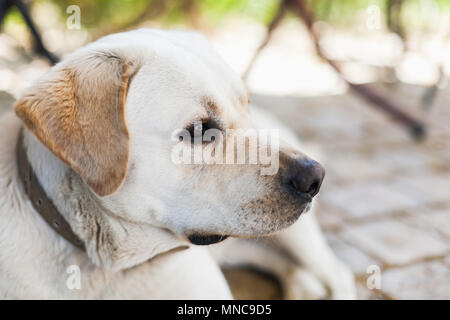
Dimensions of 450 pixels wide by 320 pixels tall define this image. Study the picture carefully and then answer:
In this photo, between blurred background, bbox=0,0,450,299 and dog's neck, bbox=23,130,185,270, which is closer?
dog's neck, bbox=23,130,185,270

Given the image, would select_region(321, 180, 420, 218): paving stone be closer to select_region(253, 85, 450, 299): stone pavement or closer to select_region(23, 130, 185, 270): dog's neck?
select_region(253, 85, 450, 299): stone pavement

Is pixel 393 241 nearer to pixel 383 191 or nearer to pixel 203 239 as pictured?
pixel 383 191

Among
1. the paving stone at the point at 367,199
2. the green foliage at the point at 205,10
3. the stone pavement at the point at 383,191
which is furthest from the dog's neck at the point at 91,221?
the green foliage at the point at 205,10

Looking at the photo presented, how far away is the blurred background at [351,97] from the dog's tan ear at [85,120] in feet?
2.03

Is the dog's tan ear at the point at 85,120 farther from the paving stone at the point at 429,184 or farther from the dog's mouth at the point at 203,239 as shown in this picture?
the paving stone at the point at 429,184

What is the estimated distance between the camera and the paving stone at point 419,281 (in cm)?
229

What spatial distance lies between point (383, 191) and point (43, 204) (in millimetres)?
A: 2640

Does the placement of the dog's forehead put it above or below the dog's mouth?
above

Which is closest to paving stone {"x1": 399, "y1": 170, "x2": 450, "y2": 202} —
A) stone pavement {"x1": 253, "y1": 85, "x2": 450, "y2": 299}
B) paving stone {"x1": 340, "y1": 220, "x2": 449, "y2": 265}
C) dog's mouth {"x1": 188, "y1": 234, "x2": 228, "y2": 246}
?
stone pavement {"x1": 253, "y1": 85, "x2": 450, "y2": 299}

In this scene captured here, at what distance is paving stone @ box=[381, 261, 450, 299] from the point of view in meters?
2.29

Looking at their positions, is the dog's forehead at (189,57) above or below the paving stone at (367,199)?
above

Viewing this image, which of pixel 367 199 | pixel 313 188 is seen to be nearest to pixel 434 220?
pixel 367 199

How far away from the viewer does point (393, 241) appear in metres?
2.80

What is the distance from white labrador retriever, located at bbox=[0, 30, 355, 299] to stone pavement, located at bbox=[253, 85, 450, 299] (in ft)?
3.78
